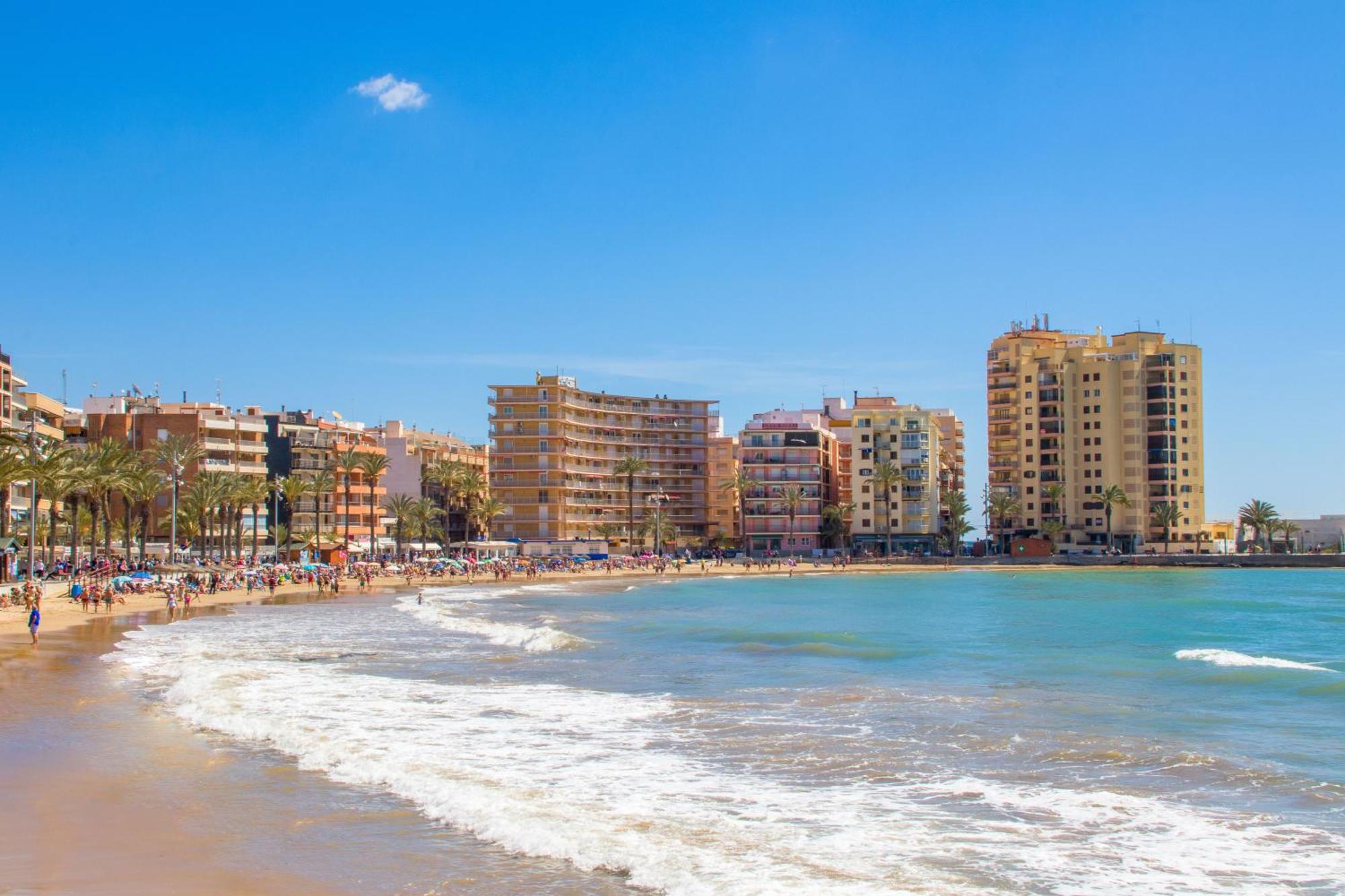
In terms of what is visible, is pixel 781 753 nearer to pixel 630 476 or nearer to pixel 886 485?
pixel 886 485

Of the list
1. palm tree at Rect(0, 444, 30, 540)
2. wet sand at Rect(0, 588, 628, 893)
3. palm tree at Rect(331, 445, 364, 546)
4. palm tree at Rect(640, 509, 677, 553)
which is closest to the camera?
wet sand at Rect(0, 588, 628, 893)

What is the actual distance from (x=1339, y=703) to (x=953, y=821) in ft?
49.1

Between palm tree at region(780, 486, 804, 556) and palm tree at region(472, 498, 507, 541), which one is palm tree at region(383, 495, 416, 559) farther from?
palm tree at region(780, 486, 804, 556)

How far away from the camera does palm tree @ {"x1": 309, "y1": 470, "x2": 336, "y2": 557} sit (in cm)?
9631

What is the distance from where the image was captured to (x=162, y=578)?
64.1 metres

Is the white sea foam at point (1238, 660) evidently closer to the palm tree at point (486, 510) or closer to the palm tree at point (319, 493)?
the palm tree at point (319, 493)

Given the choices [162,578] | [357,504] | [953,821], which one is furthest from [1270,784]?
[357,504]

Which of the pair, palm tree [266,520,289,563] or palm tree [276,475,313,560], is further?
palm tree [266,520,289,563]

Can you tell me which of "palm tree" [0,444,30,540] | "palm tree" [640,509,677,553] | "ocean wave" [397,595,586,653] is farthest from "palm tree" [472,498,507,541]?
"palm tree" [0,444,30,540]

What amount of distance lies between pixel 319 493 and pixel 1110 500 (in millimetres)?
78867

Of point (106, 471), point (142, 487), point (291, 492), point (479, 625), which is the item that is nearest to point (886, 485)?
point (291, 492)

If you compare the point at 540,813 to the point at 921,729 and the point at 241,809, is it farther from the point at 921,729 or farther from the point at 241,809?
the point at 921,729

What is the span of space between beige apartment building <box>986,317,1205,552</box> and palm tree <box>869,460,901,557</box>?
1107 cm

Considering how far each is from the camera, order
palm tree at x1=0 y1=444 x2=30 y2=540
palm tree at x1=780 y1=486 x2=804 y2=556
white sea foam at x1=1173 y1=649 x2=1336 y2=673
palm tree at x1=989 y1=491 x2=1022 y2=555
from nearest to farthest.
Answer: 1. white sea foam at x1=1173 y1=649 x2=1336 y2=673
2. palm tree at x1=0 y1=444 x2=30 y2=540
3. palm tree at x1=989 y1=491 x2=1022 y2=555
4. palm tree at x1=780 y1=486 x2=804 y2=556
